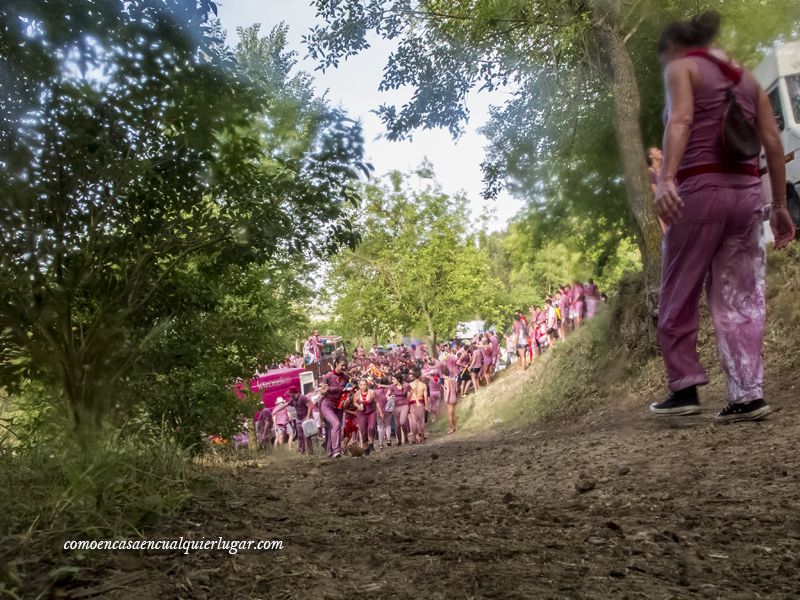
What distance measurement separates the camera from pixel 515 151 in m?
15.5

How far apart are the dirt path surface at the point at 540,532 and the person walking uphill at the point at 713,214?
1.33 feet

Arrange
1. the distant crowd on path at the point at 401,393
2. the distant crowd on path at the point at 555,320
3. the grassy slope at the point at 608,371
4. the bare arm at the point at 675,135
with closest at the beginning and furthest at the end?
1. the bare arm at the point at 675,135
2. the grassy slope at the point at 608,371
3. the distant crowd on path at the point at 401,393
4. the distant crowd on path at the point at 555,320

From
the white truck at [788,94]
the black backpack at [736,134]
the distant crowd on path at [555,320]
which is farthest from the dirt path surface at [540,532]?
the distant crowd on path at [555,320]

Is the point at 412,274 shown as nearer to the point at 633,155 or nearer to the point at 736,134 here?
the point at 633,155

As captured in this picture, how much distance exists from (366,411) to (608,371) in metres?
6.33

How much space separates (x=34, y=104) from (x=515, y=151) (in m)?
12.4

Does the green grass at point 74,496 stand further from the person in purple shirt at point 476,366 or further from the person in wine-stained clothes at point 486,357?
the person in wine-stained clothes at point 486,357

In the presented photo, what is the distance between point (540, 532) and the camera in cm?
282

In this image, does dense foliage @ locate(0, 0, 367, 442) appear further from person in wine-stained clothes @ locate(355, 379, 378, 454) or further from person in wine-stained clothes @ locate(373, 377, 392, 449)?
person in wine-stained clothes @ locate(373, 377, 392, 449)

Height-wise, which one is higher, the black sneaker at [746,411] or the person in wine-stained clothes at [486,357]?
the person in wine-stained clothes at [486,357]

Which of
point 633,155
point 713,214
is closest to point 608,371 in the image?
point 633,155

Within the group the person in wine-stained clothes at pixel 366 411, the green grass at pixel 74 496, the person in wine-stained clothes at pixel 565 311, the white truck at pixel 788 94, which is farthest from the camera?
the person in wine-stained clothes at pixel 565 311

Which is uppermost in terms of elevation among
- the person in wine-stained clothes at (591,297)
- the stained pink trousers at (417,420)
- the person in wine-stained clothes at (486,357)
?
the person in wine-stained clothes at (591,297)

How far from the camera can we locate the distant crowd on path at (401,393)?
17469 mm
